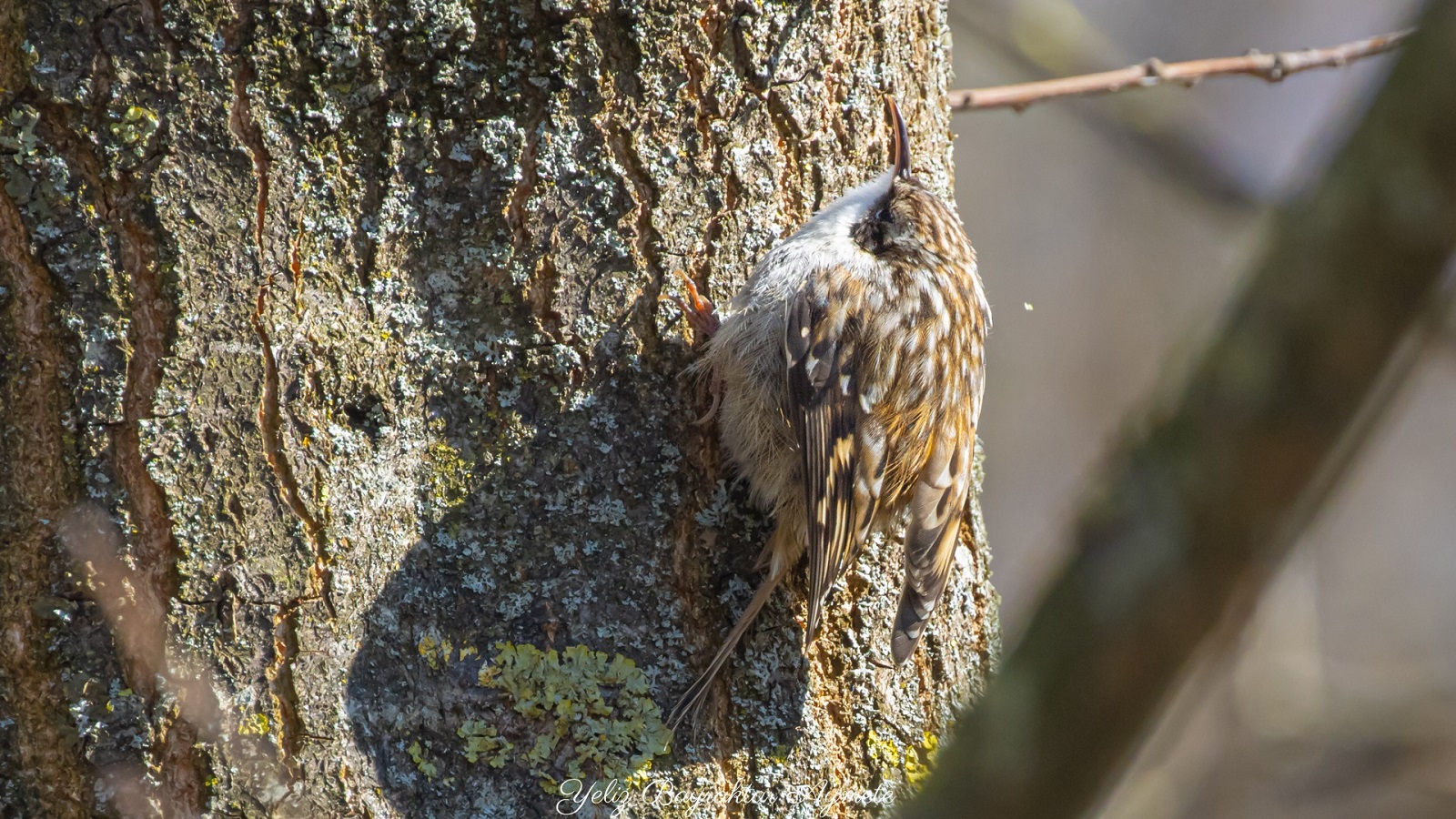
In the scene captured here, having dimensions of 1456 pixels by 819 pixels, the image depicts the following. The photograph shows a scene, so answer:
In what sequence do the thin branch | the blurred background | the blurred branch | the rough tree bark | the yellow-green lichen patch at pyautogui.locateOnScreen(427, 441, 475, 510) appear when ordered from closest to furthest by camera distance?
the rough tree bark
the yellow-green lichen patch at pyautogui.locateOnScreen(427, 441, 475, 510)
the thin branch
the blurred branch
the blurred background

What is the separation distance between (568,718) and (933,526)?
2.43 feet

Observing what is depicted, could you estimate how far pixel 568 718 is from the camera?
1730mm

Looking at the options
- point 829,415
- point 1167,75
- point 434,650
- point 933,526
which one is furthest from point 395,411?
point 1167,75

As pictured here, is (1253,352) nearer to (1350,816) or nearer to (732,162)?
(732,162)

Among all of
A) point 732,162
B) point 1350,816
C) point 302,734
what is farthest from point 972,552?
point 1350,816

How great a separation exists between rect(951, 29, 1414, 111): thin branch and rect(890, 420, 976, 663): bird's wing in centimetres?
72

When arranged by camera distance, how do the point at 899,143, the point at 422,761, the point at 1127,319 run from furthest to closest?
the point at 1127,319 < the point at 899,143 < the point at 422,761

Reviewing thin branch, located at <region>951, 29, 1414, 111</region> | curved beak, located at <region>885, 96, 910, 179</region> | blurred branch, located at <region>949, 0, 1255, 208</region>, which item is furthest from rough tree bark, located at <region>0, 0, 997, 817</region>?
blurred branch, located at <region>949, 0, 1255, 208</region>

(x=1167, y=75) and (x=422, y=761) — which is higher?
(x=1167, y=75)

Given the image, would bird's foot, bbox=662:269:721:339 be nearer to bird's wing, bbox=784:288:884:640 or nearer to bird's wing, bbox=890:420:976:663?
bird's wing, bbox=784:288:884:640

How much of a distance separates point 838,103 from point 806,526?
2.46 ft

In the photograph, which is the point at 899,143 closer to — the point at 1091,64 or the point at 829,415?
the point at 829,415

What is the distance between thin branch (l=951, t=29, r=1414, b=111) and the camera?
2.46m

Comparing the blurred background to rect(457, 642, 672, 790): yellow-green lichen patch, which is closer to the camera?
rect(457, 642, 672, 790): yellow-green lichen patch
